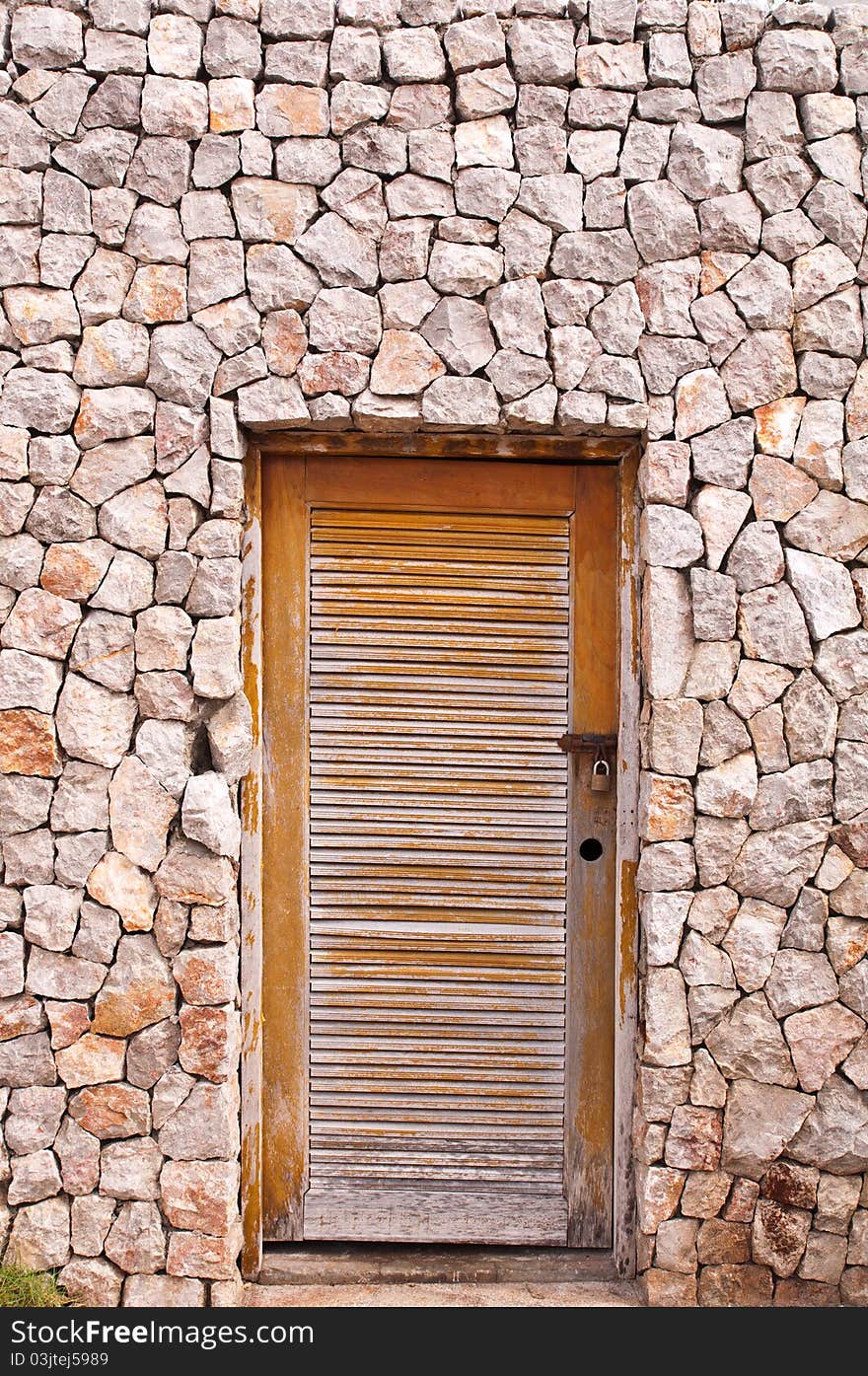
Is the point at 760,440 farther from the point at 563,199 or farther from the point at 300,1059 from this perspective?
the point at 300,1059

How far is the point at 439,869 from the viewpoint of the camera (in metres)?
2.99

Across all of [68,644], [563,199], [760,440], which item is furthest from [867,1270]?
[563,199]

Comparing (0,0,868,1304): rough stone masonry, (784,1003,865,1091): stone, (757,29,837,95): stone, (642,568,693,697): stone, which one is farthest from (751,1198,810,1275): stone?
(757,29,837,95): stone

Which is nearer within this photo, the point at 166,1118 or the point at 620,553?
the point at 166,1118

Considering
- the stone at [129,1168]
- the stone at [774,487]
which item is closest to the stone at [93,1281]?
the stone at [129,1168]

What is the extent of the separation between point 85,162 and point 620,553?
70.6 inches

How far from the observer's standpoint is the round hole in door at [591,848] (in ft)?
9.86

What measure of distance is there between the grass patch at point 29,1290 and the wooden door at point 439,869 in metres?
0.59

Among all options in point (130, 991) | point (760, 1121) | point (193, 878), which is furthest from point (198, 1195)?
point (760, 1121)

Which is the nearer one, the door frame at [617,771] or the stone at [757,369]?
the stone at [757,369]

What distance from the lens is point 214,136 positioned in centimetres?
271

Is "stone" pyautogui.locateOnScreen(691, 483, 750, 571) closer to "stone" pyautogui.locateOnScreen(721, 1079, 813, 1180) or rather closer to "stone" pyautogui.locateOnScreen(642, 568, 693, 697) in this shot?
"stone" pyautogui.locateOnScreen(642, 568, 693, 697)

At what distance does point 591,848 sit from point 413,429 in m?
1.31

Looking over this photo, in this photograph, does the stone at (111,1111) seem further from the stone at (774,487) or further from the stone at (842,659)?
the stone at (774,487)
